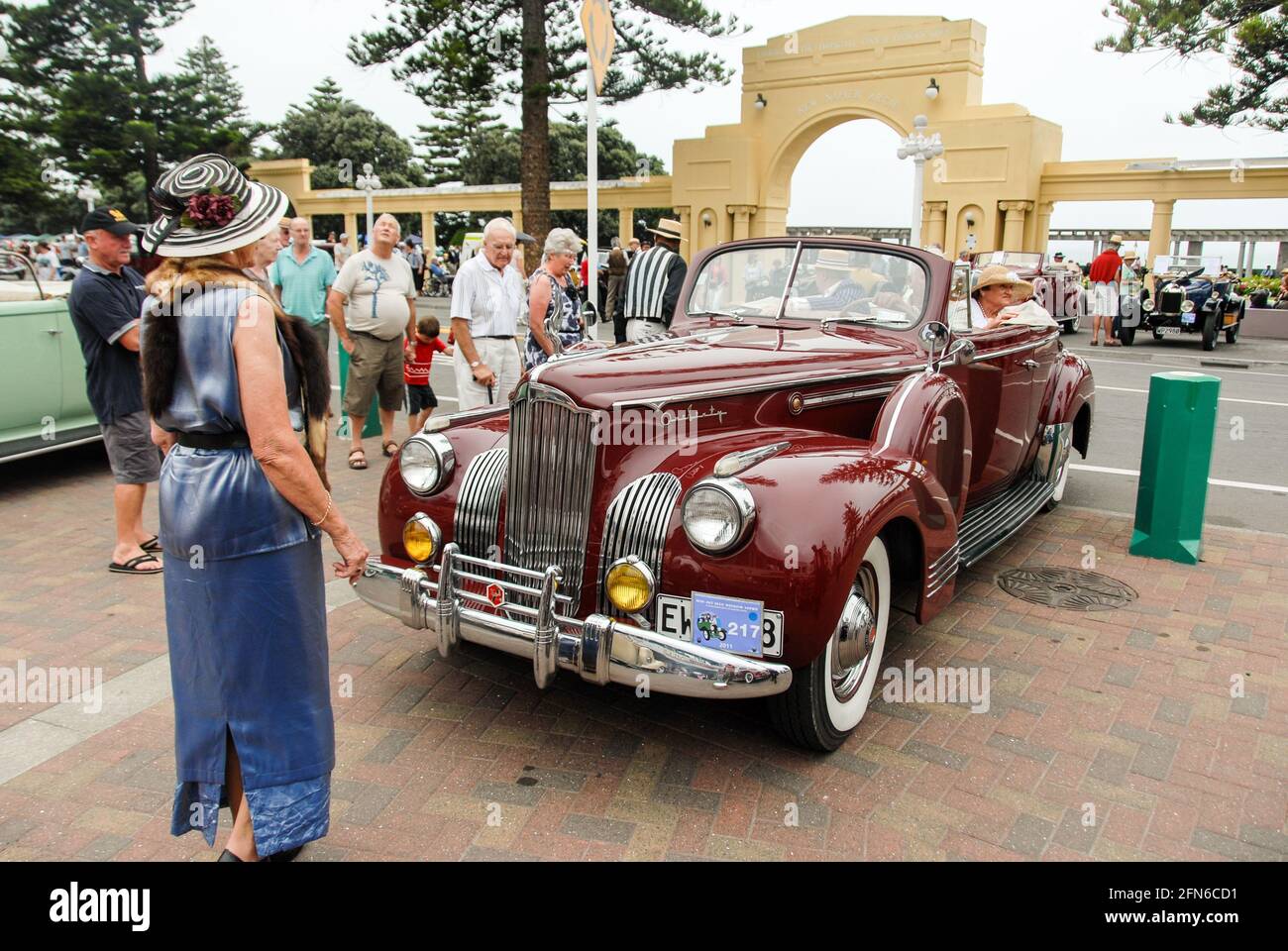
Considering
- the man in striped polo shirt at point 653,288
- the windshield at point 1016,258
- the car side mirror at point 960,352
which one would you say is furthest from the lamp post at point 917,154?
the car side mirror at point 960,352

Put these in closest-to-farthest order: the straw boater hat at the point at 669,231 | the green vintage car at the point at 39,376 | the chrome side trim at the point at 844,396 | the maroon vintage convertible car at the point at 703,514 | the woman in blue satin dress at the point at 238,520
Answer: the woman in blue satin dress at the point at 238,520, the maroon vintage convertible car at the point at 703,514, the chrome side trim at the point at 844,396, the green vintage car at the point at 39,376, the straw boater hat at the point at 669,231

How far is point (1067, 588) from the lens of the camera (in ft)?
16.1

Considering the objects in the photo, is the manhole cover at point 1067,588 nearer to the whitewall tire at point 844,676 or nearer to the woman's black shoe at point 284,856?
the whitewall tire at point 844,676

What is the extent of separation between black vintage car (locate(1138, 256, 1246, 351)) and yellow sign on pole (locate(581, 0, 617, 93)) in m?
13.0

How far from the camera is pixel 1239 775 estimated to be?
10.3 ft

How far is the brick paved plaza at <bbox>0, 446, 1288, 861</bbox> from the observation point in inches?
110

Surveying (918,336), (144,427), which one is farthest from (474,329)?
(918,336)

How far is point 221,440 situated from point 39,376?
5.06m

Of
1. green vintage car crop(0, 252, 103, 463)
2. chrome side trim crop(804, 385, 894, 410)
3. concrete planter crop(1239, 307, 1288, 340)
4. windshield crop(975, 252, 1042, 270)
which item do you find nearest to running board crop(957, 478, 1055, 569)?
chrome side trim crop(804, 385, 894, 410)

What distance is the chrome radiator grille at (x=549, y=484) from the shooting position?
322 centimetres

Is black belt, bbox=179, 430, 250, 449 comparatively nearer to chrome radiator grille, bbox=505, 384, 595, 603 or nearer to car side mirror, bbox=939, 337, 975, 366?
chrome radiator grille, bbox=505, 384, 595, 603

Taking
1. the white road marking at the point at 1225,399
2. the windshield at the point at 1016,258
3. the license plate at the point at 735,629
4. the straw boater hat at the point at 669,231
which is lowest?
the white road marking at the point at 1225,399
